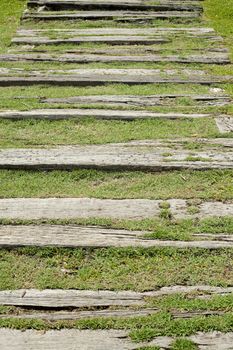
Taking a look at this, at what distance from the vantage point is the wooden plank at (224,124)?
5062mm

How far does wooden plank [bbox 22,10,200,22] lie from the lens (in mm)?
8594

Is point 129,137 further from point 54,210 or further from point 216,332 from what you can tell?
point 216,332

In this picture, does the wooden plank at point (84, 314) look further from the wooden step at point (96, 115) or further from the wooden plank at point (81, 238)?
the wooden step at point (96, 115)

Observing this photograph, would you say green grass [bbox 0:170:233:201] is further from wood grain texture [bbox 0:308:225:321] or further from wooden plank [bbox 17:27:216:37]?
wooden plank [bbox 17:27:216:37]

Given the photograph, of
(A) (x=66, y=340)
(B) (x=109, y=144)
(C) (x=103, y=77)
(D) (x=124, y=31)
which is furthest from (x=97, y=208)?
(D) (x=124, y=31)

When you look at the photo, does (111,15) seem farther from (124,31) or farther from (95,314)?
(95,314)

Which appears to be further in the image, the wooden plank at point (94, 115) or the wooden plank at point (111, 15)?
the wooden plank at point (111, 15)

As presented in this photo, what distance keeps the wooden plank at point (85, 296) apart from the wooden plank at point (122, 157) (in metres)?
1.40

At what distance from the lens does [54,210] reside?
3.94 m

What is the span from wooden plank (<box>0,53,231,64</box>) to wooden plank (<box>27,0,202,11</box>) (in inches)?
81.8

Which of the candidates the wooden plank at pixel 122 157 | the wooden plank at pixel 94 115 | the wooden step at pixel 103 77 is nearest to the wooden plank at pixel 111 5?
the wooden step at pixel 103 77

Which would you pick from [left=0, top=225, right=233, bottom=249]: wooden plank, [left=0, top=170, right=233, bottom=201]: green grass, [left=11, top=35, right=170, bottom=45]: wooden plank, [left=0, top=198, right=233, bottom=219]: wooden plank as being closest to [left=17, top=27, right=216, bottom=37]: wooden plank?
[left=11, top=35, right=170, bottom=45]: wooden plank

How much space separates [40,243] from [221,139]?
6.55 feet

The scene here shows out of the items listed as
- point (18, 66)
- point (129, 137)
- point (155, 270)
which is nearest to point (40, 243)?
point (155, 270)
